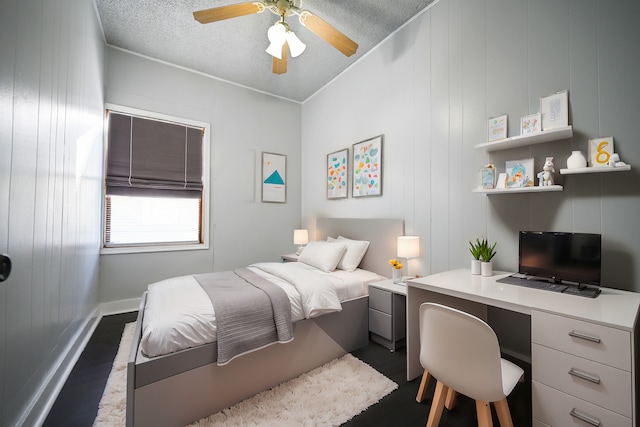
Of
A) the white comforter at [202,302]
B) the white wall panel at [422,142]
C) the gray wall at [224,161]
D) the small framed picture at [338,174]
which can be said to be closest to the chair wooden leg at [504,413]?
the white comforter at [202,302]

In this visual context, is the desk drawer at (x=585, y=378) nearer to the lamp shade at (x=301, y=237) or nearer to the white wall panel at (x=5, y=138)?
the white wall panel at (x=5, y=138)

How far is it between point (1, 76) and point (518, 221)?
3.05 m

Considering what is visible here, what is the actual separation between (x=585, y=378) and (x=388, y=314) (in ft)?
4.27

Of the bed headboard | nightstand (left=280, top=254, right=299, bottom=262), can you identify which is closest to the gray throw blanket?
the bed headboard

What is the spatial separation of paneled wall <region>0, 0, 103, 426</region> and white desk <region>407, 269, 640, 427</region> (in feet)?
7.73

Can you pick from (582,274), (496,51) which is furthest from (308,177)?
(582,274)

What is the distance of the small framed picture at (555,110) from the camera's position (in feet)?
5.54

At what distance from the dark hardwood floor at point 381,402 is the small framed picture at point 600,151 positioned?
1509mm

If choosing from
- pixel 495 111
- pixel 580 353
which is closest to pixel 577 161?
pixel 495 111

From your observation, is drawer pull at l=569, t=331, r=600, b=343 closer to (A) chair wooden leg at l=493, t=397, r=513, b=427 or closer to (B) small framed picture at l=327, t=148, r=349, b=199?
(A) chair wooden leg at l=493, t=397, r=513, b=427

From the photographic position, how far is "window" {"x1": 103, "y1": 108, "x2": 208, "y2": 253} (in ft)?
10.3

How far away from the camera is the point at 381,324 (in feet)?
7.55

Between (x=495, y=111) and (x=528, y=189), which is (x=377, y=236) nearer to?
(x=528, y=189)

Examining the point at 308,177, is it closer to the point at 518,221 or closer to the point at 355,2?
the point at 355,2
